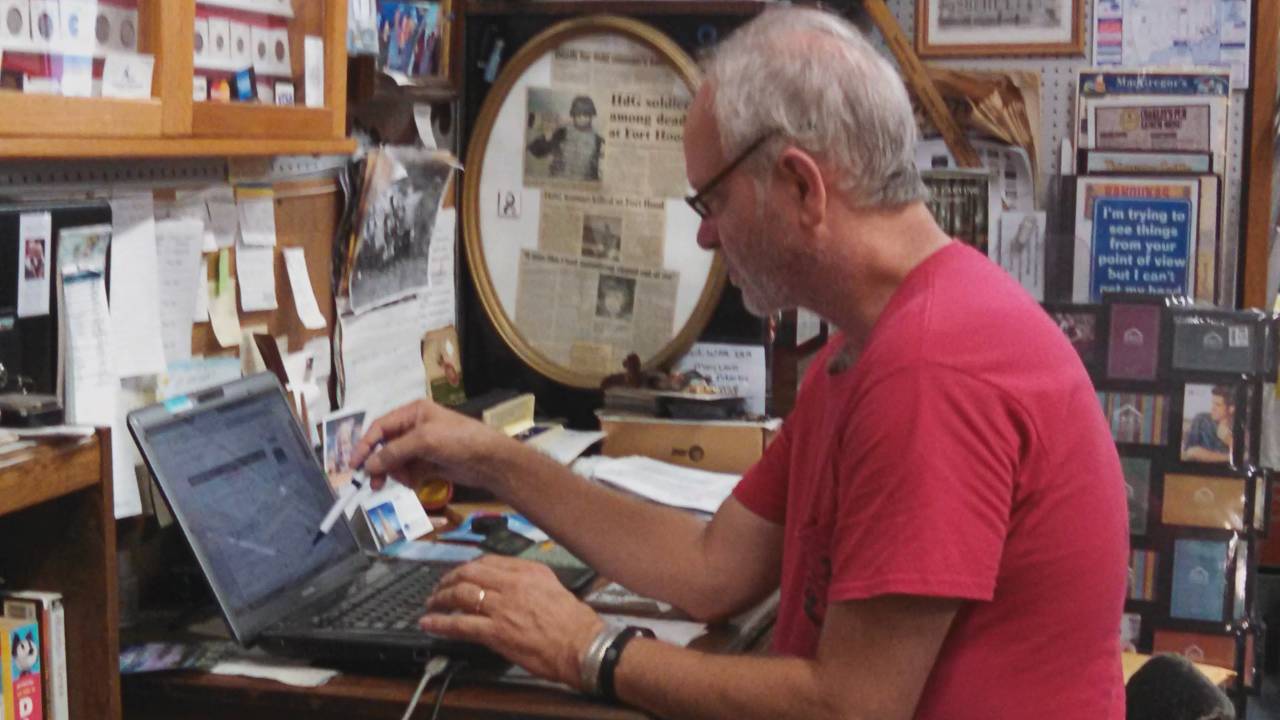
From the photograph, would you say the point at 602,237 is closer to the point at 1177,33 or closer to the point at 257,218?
the point at 257,218

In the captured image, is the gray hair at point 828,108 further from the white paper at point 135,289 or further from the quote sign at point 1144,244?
the quote sign at point 1144,244

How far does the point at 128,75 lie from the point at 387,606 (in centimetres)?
62

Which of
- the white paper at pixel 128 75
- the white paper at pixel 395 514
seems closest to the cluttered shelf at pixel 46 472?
the white paper at pixel 128 75

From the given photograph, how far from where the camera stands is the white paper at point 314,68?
66.3 inches

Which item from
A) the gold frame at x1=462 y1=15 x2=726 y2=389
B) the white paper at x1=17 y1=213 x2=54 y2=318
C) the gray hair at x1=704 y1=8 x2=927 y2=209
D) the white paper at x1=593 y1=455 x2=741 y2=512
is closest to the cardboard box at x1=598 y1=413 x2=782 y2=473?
the white paper at x1=593 y1=455 x2=741 y2=512

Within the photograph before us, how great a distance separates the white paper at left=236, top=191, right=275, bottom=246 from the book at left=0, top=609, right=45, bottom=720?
69cm

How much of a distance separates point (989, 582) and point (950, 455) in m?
0.11

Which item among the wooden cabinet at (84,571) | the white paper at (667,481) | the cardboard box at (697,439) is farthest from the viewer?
the cardboard box at (697,439)

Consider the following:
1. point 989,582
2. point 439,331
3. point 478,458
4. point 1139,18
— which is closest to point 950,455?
point 989,582

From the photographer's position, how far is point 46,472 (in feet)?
4.00

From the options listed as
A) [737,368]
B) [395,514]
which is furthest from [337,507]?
[737,368]

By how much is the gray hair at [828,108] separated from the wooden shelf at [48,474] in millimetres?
643

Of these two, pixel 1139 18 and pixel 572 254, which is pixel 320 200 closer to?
pixel 572 254

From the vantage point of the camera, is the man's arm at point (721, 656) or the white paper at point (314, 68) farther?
the white paper at point (314, 68)
